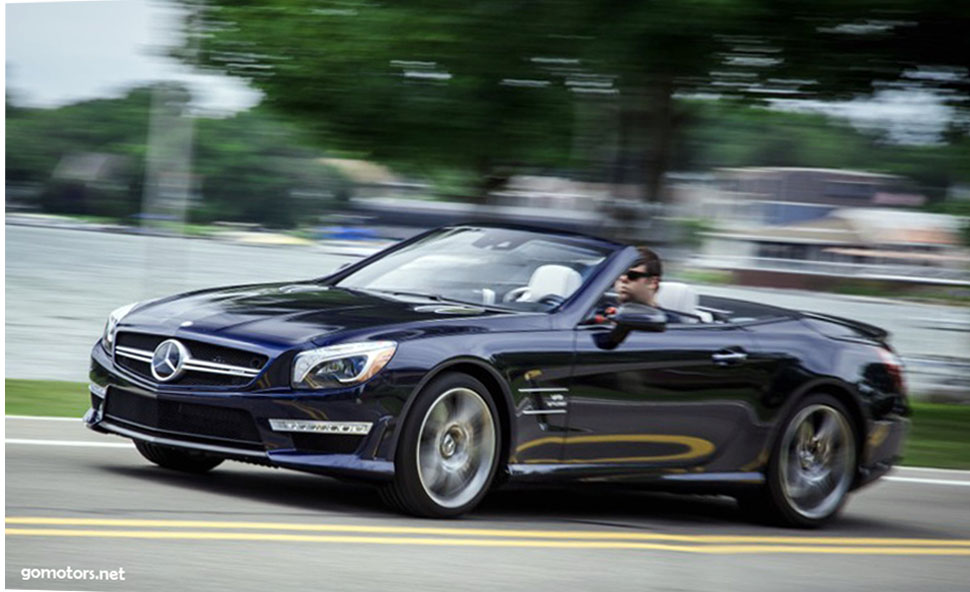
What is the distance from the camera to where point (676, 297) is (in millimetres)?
8328

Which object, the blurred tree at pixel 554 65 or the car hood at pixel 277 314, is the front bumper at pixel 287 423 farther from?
the blurred tree at pixel 554 65

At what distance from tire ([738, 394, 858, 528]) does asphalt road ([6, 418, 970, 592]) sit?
12cm

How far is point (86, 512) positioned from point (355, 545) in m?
1.09

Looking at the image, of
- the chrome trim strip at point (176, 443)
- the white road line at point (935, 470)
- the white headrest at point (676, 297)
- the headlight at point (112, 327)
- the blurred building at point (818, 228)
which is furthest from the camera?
the blurred building at point (818, 228)

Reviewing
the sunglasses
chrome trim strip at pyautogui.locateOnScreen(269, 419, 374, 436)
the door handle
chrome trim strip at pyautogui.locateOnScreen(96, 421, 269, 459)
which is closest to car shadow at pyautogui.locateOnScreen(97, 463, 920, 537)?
chrome trim strip at pyautogui.locateOnScreen(96, 421, 269, 459)

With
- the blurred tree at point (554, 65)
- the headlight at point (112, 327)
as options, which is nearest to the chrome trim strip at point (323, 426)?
the headlight at point (112, 327)

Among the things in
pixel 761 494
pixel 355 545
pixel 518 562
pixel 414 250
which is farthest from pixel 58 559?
pixel 761 494

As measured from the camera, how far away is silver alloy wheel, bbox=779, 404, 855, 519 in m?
8.57

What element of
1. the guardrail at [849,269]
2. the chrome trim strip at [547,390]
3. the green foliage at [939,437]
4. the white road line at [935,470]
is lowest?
the green foliage at [939,437]

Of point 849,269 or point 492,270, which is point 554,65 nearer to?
point 492,270

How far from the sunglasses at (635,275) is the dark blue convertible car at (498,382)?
0.15 feet

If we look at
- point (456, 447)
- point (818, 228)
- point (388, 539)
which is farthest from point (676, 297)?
point (818, 228)

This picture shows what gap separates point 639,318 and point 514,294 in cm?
59

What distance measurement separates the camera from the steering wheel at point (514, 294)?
25.6ft
